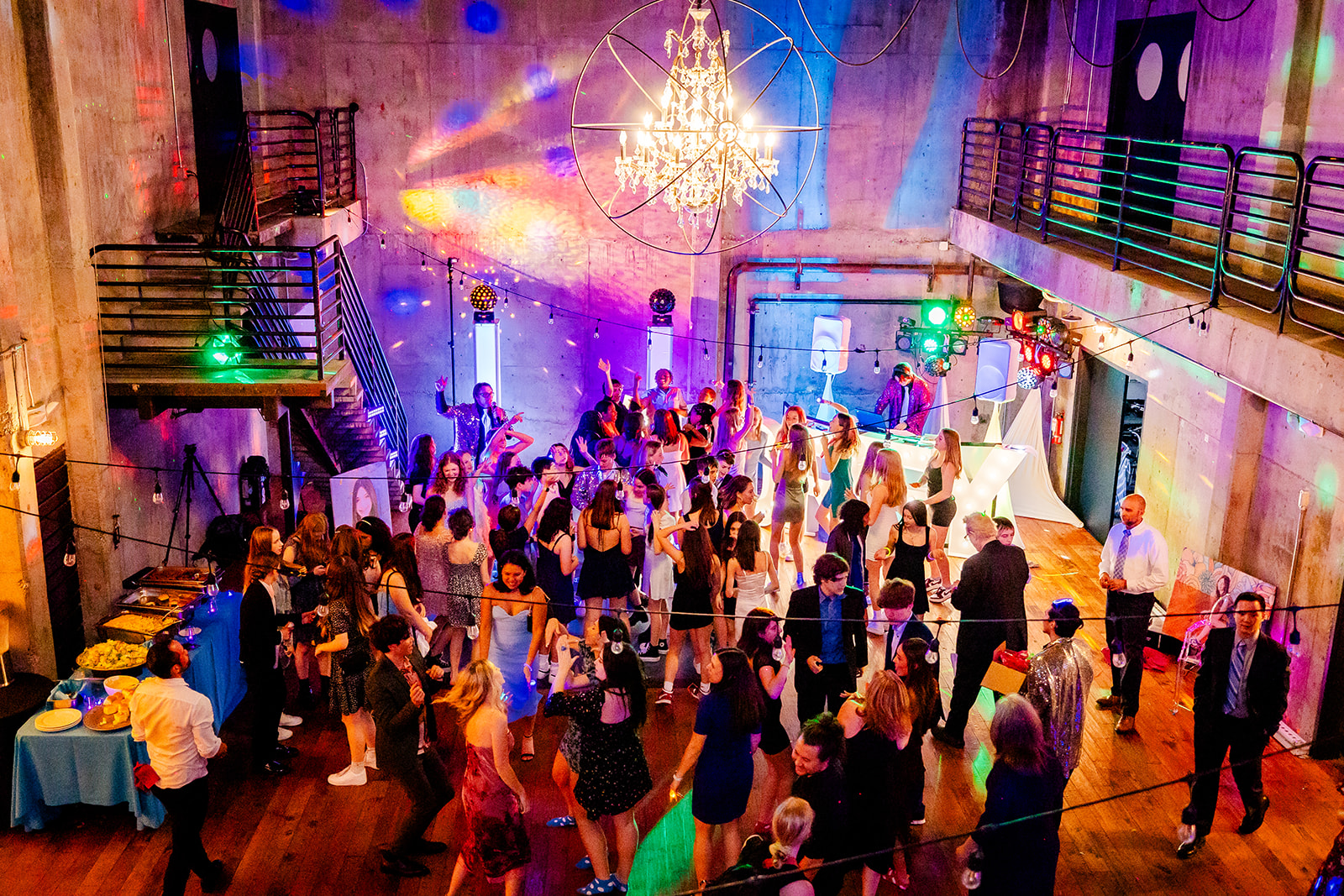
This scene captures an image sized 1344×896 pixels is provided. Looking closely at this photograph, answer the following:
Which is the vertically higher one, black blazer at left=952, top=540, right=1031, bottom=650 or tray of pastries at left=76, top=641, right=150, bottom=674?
black blazer at left=952, top=540, right=1031, bottom=650

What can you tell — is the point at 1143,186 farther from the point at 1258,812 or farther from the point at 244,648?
the point at 244,648

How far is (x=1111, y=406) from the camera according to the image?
1025 centimetres

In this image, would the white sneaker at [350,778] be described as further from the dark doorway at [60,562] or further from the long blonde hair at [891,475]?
the long blonde hair at [891,475]

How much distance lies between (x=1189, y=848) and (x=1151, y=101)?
6281mm

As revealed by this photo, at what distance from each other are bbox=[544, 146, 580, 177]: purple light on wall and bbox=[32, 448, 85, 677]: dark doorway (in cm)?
619

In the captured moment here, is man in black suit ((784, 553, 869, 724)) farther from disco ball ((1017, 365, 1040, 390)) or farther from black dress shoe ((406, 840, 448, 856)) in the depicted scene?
disco ball ((1017, 365, 1040, 390))

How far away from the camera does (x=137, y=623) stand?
21.3 feet

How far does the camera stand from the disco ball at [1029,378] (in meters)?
10.5

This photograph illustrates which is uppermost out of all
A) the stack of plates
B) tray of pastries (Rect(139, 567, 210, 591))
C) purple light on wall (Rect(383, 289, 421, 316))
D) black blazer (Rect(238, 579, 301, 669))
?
purple light on wall (Rect(383, 289, 421, 316))

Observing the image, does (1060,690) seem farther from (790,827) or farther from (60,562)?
(60,562)

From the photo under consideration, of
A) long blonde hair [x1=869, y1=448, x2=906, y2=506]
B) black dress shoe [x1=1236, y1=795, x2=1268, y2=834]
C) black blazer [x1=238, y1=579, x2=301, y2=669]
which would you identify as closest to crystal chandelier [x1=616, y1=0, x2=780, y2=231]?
long blonde hair [x1=869, y1=448, x2=906, y2=506]

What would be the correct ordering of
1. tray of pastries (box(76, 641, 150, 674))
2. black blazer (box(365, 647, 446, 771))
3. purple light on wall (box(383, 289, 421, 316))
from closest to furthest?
1. black blazer (box(365, 647, 446, 771))
2. tray of pastries (box(76, 641, 150, 674))
3. purple light on wall (box(383, 289, 421, 316))

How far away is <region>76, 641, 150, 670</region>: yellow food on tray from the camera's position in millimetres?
6008

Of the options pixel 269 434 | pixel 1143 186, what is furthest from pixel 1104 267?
pixel 269 434
